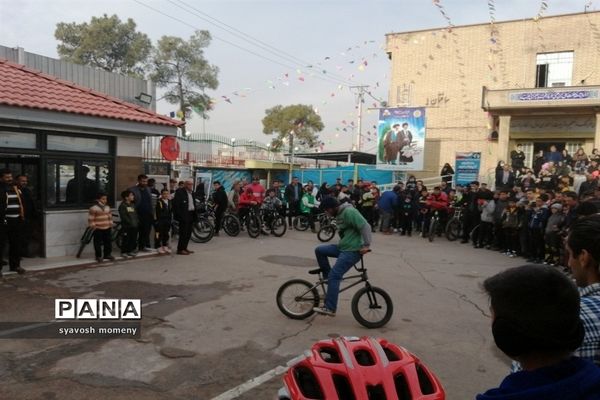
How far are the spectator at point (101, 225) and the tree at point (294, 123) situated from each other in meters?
40.5

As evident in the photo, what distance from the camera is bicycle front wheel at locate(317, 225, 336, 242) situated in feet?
48.5

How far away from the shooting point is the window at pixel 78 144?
33.1 ft

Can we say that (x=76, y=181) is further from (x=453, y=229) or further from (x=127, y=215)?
(x=453, y=229)

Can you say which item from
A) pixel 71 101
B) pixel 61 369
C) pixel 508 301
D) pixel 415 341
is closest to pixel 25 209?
pixel 71 101

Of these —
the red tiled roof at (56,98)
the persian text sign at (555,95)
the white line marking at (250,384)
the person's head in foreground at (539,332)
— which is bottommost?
the white line marking at (250,384)

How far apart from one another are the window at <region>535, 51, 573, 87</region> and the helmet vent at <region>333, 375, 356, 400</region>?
2607 cm

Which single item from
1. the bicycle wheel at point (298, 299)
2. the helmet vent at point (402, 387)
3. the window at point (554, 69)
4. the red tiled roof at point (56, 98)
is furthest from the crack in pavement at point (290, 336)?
the window at point (554, 69)

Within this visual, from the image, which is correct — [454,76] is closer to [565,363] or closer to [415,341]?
[415,341]

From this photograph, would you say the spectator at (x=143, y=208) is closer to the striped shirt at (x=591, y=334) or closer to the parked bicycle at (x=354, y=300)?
the parked bicycle at (x=354, y=300)

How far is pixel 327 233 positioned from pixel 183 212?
17.0 feet

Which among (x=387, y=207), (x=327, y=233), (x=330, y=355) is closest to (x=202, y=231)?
(x=327, y=233)

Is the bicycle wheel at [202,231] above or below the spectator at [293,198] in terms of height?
below

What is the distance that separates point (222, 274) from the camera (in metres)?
9.29

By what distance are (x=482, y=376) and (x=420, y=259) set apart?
733 cm
